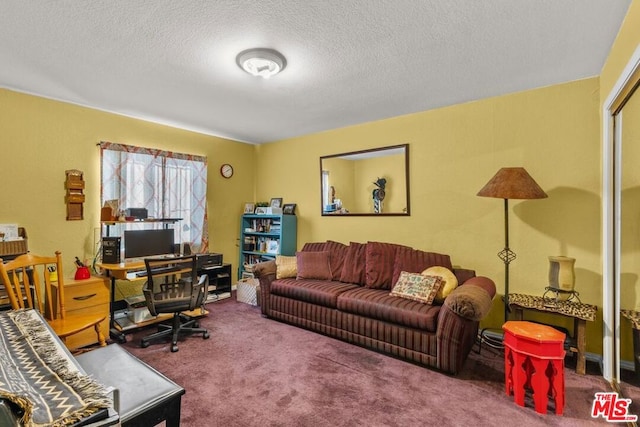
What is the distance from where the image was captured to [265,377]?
7.98 ft

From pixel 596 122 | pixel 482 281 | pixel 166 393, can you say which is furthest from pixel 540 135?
pixel 166 393

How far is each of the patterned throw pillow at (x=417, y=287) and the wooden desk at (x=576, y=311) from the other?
2.12ft

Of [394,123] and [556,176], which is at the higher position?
[394,123]

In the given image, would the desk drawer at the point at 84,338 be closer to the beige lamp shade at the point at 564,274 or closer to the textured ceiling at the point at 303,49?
the textured ceiling at the point at 303,49

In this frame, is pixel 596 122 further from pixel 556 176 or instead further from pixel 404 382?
pixel 404 382

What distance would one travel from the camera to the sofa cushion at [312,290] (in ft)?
10.7

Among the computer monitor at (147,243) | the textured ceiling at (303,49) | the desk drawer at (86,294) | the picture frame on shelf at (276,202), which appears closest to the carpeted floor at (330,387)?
the desk drawer at (86,294)

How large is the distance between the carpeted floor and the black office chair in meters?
0.13

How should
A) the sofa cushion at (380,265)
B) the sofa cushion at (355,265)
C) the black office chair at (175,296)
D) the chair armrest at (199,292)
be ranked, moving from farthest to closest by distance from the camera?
1. the sofa cushion at (355,265)
2. the sofa cushion at (380,265)
3. the chair armrest at (199,292)
4. the black office chair at (175,296)

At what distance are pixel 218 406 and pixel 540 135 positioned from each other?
354 cm

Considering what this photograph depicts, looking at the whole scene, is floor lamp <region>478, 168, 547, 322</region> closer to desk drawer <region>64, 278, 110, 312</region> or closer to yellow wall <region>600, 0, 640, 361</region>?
yellow wall <region>600, 0, 640, 361</region>

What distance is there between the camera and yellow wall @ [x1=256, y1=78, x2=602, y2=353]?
277 centimetres

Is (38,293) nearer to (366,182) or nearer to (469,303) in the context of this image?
(469,303)

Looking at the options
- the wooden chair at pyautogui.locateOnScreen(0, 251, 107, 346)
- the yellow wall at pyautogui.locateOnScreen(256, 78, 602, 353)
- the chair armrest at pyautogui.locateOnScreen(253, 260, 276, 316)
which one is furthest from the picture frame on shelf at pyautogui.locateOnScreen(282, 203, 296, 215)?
the wooden chair at pyautogui.locateOnScreen(0, 251, 107, 346)
